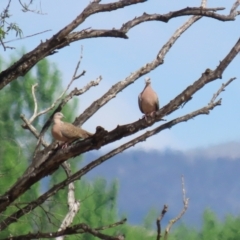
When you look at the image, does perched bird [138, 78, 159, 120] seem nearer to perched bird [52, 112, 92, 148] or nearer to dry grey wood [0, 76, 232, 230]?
perched bird [52, 112, 92, 148]

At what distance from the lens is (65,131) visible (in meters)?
7.73

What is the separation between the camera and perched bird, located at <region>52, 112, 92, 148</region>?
24.6 ft

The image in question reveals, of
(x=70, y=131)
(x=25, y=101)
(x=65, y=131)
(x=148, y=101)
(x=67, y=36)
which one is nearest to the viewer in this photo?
(x=67, y=36)

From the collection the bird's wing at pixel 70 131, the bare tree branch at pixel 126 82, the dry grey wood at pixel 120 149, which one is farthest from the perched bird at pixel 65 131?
the dry grey wood at pixel 120 149

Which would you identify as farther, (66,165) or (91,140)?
(66,165)

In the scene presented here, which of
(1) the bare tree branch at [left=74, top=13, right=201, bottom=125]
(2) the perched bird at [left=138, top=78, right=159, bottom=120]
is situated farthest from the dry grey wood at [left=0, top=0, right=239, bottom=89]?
(2) the perched bird at [left=138, top=78, right=159, bottom=120]

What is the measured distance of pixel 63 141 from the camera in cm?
775

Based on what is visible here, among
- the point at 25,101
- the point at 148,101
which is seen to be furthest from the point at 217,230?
the point at 148,101

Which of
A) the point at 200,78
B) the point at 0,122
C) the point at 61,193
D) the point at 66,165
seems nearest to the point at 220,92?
the point at 200,78

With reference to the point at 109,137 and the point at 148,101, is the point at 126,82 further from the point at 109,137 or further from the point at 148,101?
the point at 109,137

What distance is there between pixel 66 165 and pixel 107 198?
12872 millimetres

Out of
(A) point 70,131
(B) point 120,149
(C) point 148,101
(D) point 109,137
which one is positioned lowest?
(D) point 109,137

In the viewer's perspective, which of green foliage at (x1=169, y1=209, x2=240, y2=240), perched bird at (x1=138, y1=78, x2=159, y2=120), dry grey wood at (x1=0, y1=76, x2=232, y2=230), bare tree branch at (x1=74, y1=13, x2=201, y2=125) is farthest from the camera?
green foliage at (x1=169, y1=209, x2=240, y2=240)

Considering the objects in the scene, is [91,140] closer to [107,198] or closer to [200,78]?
[200,78]
